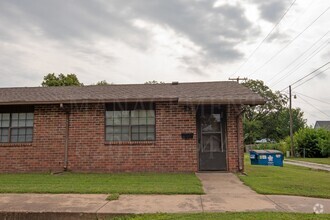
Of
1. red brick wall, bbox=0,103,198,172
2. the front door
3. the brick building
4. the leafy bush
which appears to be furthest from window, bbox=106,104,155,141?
the leafy bush

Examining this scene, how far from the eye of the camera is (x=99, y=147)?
11789mm

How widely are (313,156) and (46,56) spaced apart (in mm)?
27245

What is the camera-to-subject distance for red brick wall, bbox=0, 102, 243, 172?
11477 millimetres

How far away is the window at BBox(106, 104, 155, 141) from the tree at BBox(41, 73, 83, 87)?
22816mm

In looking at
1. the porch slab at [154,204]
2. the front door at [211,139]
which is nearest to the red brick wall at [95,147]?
the front door at [211,139]

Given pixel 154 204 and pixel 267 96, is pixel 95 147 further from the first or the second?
pixel 267 96

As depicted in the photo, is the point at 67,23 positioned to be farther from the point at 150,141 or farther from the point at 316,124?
the point at 316,124

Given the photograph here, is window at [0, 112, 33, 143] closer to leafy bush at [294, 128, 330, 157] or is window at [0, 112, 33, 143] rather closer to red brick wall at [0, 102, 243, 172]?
red brick wall at [0, 102, 243, 172]

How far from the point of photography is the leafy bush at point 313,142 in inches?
1222

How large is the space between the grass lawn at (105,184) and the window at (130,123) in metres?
1.81

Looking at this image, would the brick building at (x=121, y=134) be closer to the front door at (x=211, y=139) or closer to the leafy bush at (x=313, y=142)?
the front door at (x=211, y=139)

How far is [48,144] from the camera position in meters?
11.9

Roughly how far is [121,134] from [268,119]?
5758 cm

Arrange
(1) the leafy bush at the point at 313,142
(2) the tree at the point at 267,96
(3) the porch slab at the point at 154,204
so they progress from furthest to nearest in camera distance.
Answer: (2) the tree at the point at 267,96 < (1) the leafy bush at the point at 313,142 < (3) the porch slab at the point at 154,204
